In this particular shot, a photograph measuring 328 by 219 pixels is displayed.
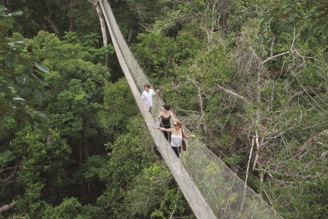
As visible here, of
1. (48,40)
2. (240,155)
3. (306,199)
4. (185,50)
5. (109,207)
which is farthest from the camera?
(48,40)

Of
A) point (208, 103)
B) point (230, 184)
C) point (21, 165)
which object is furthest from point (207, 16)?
point (230, 184)

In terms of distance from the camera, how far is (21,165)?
35.5 ft

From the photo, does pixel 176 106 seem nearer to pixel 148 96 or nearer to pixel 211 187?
pixel 148 96

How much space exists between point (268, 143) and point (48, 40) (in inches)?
311

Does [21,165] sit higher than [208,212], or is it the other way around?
[208,212]

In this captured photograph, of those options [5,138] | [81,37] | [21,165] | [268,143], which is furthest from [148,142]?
[81,37]

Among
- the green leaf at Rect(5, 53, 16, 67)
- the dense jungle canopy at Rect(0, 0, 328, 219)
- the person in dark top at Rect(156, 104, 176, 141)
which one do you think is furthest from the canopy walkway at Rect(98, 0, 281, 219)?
the green leaf at Rect(5, 53, 16, 67)

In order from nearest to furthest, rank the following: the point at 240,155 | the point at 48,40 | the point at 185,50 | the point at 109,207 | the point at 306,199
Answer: the point at 306,199 < the point at 240,155 < the point at 109,207 < the point at 185,50 < the point at 48,40

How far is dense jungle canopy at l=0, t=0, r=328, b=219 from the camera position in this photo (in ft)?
16.8

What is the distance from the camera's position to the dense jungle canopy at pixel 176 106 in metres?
5.13

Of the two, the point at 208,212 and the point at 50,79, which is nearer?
the point at 208,212

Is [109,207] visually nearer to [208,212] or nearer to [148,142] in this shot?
[148,142]

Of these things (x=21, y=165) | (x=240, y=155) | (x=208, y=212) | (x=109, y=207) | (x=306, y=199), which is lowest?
(x=109, y=207)

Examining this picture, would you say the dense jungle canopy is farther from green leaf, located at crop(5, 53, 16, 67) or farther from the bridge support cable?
the bridge support cable
